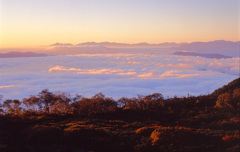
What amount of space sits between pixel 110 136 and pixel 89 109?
56.5 feet

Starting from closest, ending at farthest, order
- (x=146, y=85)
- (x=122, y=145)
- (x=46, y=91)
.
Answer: (x=122, y=145) → (x=46, y=91) → (x=146, y=85)

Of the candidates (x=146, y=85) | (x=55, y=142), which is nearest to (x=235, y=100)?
(x=55, y=142)

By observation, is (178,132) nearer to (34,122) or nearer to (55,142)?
(55,142)

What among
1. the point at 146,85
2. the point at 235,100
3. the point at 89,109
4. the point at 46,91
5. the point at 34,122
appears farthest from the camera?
the point at 146,85

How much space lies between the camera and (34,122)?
62.0 feet

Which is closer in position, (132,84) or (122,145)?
(122,145)

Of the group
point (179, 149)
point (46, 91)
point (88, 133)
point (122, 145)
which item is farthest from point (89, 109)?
point (179, 149)

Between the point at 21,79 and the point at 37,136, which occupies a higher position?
the point at 21,79

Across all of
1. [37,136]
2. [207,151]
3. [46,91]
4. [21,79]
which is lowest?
[207,151]

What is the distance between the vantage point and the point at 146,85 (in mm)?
196625

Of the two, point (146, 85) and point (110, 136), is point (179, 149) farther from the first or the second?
point (146, 85)

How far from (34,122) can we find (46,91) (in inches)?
869

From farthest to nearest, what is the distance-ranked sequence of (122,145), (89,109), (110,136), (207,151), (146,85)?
(146,85), (89,109), (110,136), (122,145), (207,151)

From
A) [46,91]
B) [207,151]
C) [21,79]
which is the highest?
[21,79]
